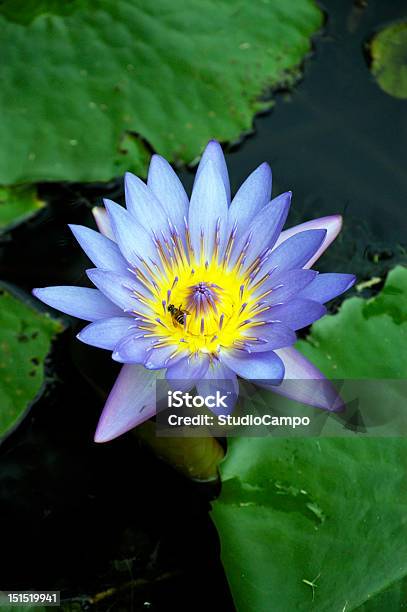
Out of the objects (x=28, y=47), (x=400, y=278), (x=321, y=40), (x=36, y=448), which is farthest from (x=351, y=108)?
(x=36, y=448)

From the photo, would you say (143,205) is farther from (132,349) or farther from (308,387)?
(308,387)

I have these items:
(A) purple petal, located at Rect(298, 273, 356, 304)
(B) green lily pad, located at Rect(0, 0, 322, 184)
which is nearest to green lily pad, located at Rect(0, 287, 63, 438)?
(B) green lily pad, located at Rect(0, 0, 322, 184)

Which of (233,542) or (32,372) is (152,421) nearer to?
(233,542)

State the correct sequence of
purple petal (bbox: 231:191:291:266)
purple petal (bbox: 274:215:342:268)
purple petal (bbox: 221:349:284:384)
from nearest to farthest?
purple petal (bbox: 221:349:284:384) → purple petal (bbox: 231:191:291:266) → purple petal (bbox: 274:215:342:268)

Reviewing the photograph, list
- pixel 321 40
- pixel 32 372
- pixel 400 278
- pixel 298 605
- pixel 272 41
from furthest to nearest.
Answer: pixel 321 40 → pixel 272 41 → pixel 32 372 → pixel 400 278 → pixel 298 605

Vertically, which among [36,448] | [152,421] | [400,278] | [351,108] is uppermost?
[351,108]

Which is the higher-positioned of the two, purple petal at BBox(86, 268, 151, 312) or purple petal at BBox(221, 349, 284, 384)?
purple petal at BBox(86, 268, 151, 312)

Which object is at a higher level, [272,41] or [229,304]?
[272,41]

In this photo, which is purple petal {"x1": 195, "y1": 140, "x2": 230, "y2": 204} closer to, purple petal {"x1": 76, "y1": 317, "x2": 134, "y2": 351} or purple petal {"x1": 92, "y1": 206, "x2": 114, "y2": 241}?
purple petal {"x1": 92, "y1": 206, "x2": 114, "y2": 241}
